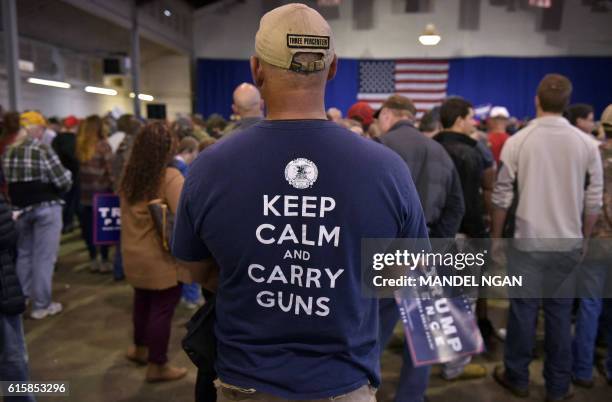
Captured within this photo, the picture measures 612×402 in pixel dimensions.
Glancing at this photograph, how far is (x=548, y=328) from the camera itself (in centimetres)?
267

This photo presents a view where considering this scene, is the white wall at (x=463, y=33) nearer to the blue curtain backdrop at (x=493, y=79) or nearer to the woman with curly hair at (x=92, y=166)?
the blue curtain backdrop at (x=493, y=79)

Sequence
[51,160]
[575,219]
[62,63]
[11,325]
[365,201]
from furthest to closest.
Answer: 1. [62,63]
2. [51,160]
3. [575,219]
4. [11,325]
5. [365,201]

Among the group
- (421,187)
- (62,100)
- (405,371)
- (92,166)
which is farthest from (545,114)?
(62,100)

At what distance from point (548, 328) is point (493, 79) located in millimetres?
10866

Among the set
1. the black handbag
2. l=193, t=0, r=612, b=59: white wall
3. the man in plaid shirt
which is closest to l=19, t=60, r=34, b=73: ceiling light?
l=193, t=0, r=612, b=59: white wall

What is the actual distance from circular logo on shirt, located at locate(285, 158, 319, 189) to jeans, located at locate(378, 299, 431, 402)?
154cm

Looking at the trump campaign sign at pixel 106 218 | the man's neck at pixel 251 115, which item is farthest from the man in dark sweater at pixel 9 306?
the man's neck at pixel 251 115

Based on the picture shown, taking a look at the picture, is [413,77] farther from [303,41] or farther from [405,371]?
[303,41]

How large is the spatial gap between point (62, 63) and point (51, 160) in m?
8.86

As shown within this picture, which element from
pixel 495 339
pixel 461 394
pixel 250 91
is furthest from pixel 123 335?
pixel 495 339

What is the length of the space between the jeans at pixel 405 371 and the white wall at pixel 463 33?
1009cm

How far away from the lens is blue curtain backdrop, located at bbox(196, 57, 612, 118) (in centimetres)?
1179

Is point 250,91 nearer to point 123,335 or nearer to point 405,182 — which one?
point 405,182

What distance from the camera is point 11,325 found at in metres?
2.12
